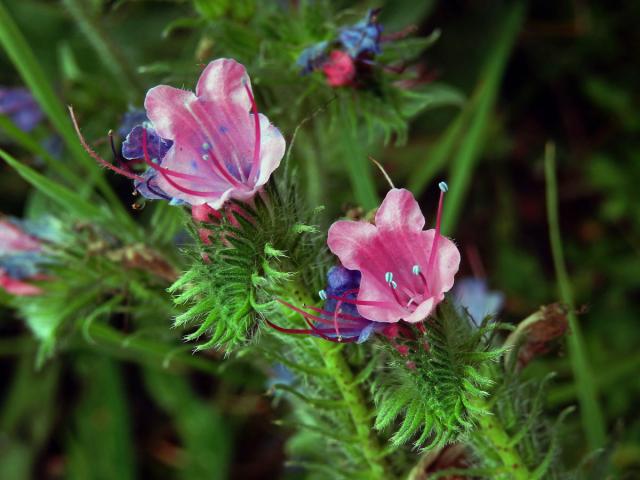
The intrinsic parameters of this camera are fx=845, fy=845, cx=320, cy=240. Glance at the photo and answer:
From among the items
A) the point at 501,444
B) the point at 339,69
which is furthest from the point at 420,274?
the point at 339,69

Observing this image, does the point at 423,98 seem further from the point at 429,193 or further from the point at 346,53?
the point at 429,193

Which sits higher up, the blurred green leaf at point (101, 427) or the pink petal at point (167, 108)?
the pink petal at point (167, 108)

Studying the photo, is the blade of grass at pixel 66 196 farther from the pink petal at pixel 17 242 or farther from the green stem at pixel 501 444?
the green stem at pixel 501 444

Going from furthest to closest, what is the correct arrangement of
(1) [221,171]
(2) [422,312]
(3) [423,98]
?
(3) [423,98] < (1) [221,171] < (2) [422,312]

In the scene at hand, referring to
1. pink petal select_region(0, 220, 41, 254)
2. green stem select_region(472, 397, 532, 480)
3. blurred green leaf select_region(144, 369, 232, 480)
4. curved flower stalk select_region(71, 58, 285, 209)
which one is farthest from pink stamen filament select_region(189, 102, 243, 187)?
blurred green leaf select_region(144, 369, 232, 480)

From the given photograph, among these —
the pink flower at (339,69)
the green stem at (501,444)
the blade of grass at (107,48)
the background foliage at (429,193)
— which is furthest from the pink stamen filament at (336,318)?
the blade of grass at (107,48)

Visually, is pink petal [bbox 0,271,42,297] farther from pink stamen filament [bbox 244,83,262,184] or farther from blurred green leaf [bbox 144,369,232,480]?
blurred green leaf [bbox 144,369,232,480]
